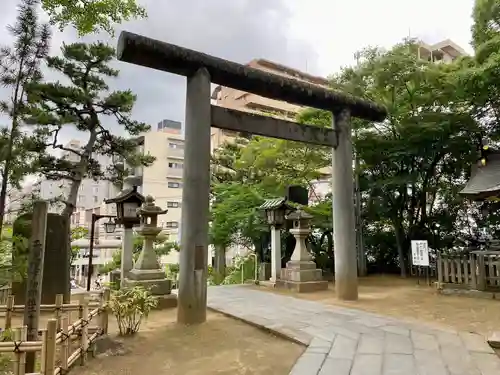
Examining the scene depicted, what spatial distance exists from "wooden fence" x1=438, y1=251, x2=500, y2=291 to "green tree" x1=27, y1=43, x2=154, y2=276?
1012 cm

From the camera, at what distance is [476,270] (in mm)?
8867

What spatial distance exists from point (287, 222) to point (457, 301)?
482 centimetres

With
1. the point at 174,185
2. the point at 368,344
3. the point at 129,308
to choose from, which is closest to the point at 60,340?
the point at 129,308

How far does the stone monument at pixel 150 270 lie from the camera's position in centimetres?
772

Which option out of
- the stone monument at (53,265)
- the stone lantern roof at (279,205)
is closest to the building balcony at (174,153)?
the stone lantern roof at (279,205)

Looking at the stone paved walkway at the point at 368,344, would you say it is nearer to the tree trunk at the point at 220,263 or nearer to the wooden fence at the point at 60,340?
the wooden fence at the point at 60,340

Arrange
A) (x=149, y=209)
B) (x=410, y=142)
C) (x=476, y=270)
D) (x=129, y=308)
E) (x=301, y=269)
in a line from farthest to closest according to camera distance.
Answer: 1. (x=410, y=142)
2. (x=301, y=269)
3. (x=476, y=270)
4. (x=149, y=209)
5. (x=129, y=308)

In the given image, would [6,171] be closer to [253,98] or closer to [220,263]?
[220,263]

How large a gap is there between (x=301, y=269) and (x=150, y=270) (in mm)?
4177

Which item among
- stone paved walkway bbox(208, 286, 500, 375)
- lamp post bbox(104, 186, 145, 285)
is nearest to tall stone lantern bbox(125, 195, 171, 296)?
lamp post bbox(104, 186, 145, 285)

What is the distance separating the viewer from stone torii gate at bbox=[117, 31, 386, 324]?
19.8 feet

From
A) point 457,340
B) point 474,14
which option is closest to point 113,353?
point 457,340

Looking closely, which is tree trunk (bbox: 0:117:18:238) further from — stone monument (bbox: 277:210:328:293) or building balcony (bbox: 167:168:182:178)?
building balcony (bbox: 167:168:182:178)

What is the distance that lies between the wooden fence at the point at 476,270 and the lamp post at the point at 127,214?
796 cm
